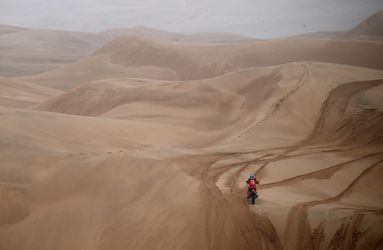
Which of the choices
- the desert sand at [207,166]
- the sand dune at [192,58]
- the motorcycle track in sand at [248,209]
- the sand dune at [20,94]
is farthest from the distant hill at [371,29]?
the motorcycle track in sand at [248,209]

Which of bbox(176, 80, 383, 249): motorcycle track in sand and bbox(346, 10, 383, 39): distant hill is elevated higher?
bbox(346, 10, 383, 39): distant hill

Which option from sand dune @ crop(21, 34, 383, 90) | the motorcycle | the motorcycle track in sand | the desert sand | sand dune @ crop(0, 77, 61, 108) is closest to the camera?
the motorcycle track in sand

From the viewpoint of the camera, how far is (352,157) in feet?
29.9

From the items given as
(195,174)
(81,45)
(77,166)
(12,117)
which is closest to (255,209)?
(195,174)

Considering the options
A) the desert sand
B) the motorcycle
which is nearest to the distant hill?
the desert sand

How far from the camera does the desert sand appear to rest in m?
6.00

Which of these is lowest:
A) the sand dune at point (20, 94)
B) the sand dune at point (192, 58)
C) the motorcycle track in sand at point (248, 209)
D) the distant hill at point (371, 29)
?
the motorcycle track in sand at point (248, 209)

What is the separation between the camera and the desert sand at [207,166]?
19.7 ft

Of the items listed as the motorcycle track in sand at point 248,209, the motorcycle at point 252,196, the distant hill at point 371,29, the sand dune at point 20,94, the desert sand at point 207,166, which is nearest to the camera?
the motorcycle track in sand at point 248,209

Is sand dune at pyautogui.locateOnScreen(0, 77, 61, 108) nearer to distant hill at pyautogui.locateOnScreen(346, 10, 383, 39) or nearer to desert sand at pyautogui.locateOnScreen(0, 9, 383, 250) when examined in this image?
desert sand at pyautogui.locateOnScreen(0, 9, 383, 250)

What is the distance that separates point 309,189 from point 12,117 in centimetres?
691

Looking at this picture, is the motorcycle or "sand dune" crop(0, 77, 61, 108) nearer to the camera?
the motorcycle

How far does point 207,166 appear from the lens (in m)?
8.16

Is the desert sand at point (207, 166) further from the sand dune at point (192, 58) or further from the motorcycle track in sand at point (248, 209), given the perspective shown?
the sand dune at point (192, 58)
